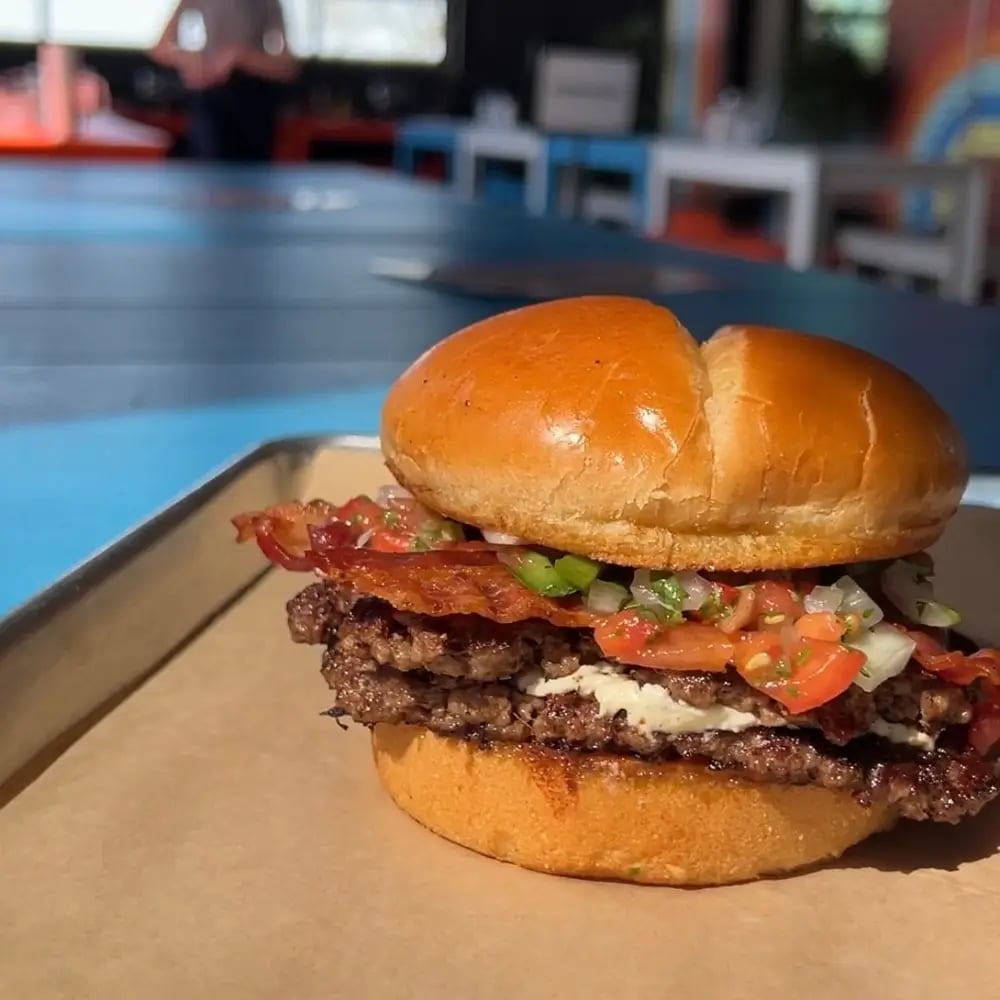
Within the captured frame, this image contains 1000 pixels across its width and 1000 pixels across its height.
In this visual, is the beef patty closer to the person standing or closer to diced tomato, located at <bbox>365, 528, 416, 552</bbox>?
diced tomato, located at <bbox>365, 528, 416, 552</bbox>

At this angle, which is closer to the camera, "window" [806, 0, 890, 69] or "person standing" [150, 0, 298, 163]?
"person standing" [150, 0, 298, 163]

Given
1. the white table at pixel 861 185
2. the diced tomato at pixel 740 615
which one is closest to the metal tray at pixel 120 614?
the diced tomato at pixel 740 615

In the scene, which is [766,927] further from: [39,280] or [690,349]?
[39,280]

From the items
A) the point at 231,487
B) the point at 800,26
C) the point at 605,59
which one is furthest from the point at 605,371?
the point at 800,26

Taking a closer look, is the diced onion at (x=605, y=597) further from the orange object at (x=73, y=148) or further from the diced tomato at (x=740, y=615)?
the orange object at (x=73, y=148)

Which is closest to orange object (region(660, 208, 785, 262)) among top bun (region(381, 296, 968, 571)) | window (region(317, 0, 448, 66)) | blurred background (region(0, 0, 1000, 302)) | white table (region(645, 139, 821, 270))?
blurred background (region(0, 0, 1000, 302))

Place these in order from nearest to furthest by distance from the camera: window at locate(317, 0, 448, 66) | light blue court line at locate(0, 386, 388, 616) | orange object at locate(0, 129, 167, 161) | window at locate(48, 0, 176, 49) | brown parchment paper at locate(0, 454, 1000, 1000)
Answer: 1. brown parchment paper at locate(0, 454, 1000, 1000)
2. light blue court line at locate(0, 386, 388, 616)
3. orange object at locate(0, 129, 167, 161)
4. window at locate(48, 0, 176, 49)
5. window at locate(317, 0, 448, 66)
